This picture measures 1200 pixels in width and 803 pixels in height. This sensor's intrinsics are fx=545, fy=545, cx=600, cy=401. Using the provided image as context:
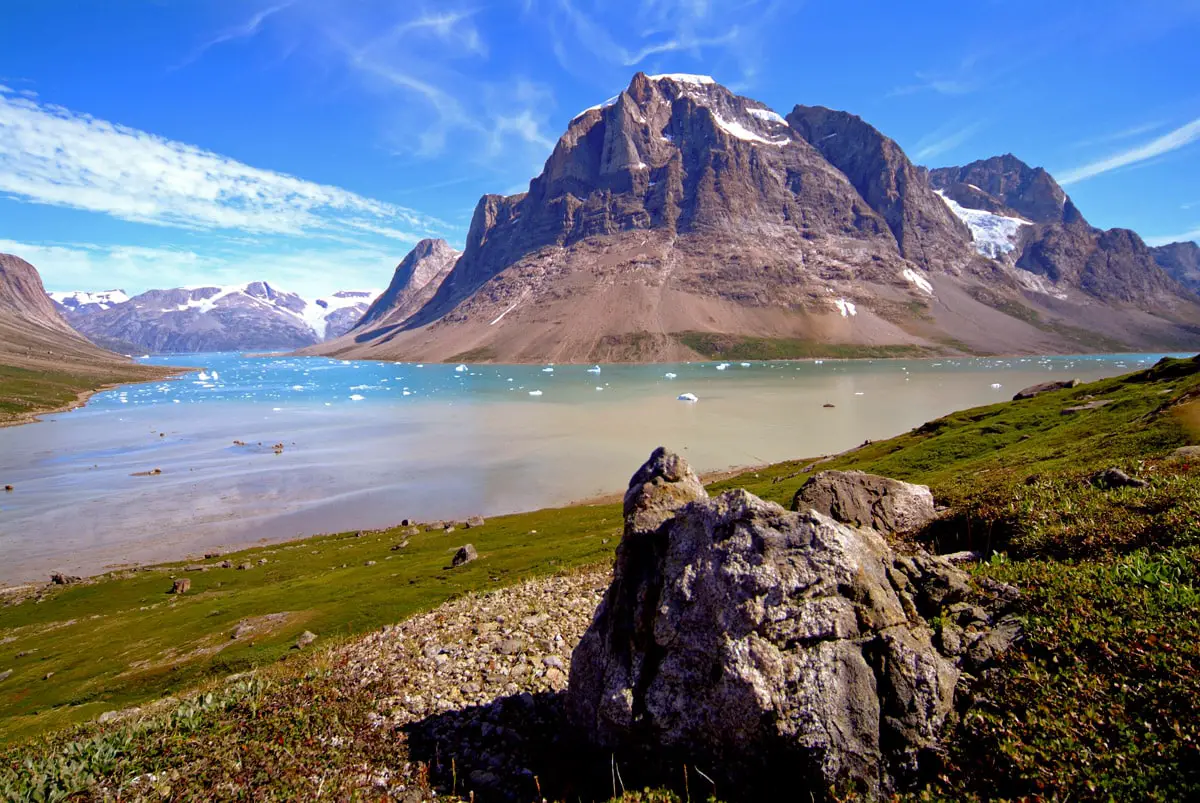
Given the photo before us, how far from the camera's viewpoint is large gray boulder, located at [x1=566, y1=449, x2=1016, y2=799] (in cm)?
747

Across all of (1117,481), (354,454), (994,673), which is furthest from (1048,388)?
(354,454)

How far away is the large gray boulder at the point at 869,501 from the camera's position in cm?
1781

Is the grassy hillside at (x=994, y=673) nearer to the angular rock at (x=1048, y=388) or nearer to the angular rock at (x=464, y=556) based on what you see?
the angular rock at (x=464, y=556)

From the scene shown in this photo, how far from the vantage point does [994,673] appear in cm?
743

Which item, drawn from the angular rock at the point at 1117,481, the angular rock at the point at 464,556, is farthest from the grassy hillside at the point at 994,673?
the angular rock at the point at 464,556

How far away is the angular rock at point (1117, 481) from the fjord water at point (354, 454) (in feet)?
153

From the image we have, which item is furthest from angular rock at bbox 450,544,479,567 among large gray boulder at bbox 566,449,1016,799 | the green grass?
the green grass

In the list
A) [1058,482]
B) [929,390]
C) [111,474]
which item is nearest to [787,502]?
[1058,482]

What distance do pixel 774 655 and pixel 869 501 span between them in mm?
13282

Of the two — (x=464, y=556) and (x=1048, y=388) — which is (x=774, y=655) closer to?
(x=464, y=556)

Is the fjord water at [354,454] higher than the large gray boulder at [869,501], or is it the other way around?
the large gray boulder at [869,501]

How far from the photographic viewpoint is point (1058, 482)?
49.9ft

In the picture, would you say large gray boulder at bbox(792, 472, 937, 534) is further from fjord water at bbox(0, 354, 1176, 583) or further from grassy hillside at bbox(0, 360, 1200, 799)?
fjord water at bbox(0, 354, 1176, 583)

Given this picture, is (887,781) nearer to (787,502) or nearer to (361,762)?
(361,762)
